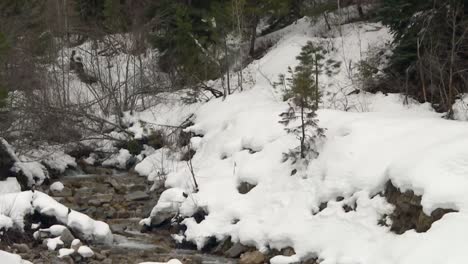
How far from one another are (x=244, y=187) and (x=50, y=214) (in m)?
3.72

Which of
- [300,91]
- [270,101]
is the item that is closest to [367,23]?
[270,101]

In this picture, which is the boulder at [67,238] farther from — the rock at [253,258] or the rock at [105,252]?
the rock at [253,258]

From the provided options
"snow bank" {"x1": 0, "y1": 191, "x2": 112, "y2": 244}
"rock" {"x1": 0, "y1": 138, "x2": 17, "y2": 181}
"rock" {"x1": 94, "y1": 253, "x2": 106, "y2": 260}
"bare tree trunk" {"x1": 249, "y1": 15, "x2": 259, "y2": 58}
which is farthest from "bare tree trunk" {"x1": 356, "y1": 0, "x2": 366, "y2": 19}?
"rock" {"x1": 94, "y1": 253, "x2": 106, "y2": 260}

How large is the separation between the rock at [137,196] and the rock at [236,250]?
4319 mm

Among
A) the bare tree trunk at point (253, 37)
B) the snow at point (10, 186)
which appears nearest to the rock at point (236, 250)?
the snow at point (10, 186)

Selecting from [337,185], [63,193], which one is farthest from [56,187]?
[337,185]

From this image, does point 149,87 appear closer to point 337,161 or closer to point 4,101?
point 4,101

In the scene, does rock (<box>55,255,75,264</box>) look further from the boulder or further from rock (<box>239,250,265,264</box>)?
rock (<box>239,250,265,264</box>)

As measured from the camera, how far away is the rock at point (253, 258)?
30.3 feet

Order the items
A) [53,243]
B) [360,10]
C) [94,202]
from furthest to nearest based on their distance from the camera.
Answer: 1. [360,10]
2. [94,202]
3. [53,243]

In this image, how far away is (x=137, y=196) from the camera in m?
13.7

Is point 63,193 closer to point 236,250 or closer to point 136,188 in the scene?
point 136,188

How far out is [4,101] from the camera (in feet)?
44.7

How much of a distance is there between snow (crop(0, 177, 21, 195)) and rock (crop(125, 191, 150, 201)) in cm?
258
